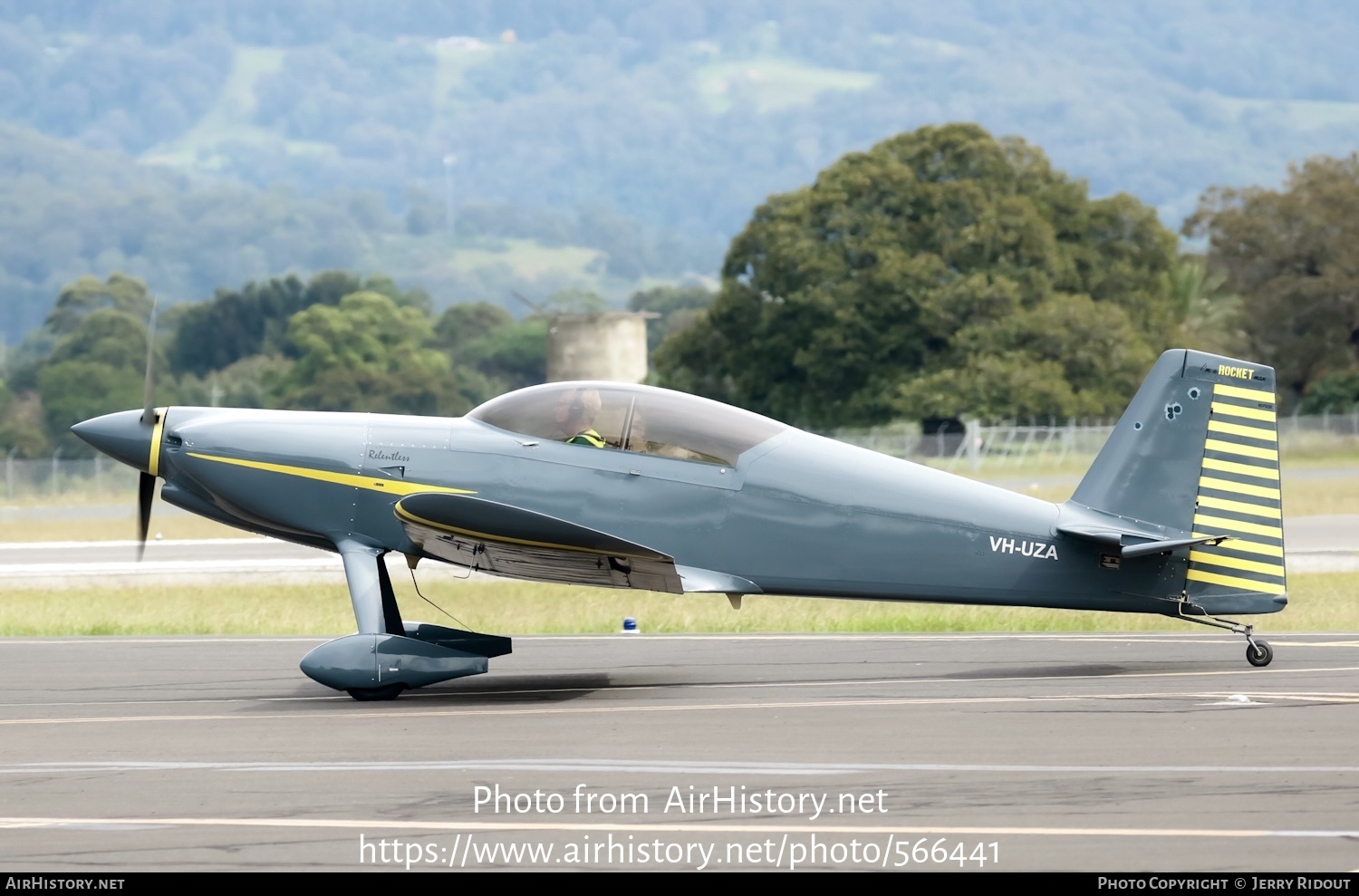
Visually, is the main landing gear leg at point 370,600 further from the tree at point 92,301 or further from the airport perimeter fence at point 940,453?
the tree at point 92,301

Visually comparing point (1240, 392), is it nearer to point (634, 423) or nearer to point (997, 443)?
point (634, 423)

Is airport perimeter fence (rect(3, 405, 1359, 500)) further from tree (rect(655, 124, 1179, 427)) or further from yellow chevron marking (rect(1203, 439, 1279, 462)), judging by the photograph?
yellow chevron marking (rect(1203, 439, 1279, 462))

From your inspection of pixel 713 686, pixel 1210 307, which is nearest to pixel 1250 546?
pixel 713 686

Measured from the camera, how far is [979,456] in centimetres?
4816

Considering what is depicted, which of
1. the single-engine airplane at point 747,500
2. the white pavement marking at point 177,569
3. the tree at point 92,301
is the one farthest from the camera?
the tree at point 92,301

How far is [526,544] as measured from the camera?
35.6 ft

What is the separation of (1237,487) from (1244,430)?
0.41m

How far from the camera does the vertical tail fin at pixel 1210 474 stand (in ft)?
37.0

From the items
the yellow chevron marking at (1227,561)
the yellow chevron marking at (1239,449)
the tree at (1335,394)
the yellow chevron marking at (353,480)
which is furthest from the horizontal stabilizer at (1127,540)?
the tree at (1335,394)

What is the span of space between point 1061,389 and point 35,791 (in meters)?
46.5

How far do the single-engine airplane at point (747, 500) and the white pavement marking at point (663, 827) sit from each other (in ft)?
12.0

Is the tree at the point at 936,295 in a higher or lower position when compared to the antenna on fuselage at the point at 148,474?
higher

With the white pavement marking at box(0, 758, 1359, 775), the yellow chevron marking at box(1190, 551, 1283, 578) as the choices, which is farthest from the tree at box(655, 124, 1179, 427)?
the white pavement marking at box(0, 758, 1359, 775)

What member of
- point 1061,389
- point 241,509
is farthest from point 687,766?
point 1061,389
